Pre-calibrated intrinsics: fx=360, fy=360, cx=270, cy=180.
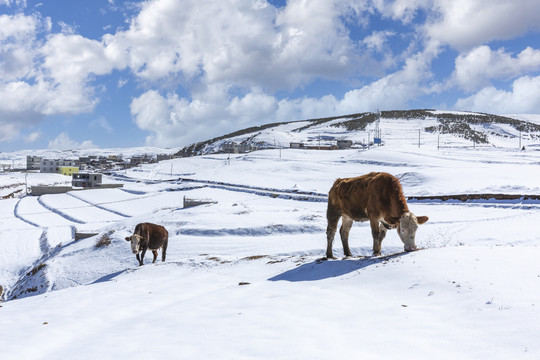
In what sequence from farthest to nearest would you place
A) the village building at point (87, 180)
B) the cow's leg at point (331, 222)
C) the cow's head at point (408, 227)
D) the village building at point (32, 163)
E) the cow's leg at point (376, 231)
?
the village building at point (32, 163), the village building at point (87, 180), the cow's leg at point (331, 222), the cow's leg at point (376, 231), the cow's head at point (408, 227)

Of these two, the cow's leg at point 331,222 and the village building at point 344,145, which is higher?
the village building at point 344,145

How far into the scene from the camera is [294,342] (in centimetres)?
526

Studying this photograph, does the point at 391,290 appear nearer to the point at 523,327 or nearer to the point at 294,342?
the point at 523,327

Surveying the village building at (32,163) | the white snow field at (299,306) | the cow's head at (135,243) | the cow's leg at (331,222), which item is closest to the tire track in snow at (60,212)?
the white snow field at (299,306)

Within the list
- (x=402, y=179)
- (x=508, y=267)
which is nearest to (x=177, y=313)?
(x=508, y=267)

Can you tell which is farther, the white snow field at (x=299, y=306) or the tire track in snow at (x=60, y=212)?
the tire track in snow at (x=60, y=212)

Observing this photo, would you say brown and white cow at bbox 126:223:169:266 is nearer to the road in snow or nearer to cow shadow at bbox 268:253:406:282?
the road in snow

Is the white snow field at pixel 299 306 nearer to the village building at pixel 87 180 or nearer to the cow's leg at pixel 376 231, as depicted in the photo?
the cow's leg at pixel 376 231

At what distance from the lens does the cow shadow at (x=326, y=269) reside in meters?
10.3

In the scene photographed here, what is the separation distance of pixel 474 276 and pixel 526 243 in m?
15.7

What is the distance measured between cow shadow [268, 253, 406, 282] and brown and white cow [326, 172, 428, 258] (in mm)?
844

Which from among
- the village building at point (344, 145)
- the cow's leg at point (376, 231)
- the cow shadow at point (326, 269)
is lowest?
the cow shadow at point (326, 269)

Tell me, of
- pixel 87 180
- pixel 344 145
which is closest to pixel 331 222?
pixel 87 180

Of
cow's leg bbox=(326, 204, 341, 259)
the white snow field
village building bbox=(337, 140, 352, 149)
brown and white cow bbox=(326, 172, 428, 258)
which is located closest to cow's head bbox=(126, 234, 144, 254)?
the white snow field
